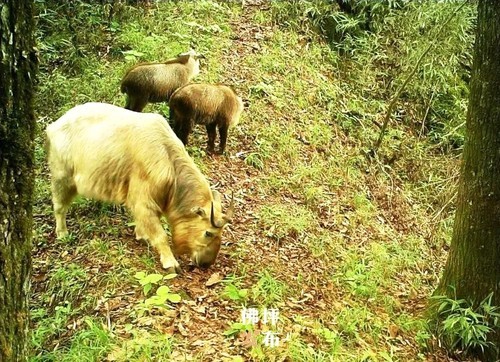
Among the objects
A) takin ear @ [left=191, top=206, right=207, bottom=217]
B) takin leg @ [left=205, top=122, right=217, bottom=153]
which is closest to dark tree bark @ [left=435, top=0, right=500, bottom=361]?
takin ear @ [left=191, top=206, right=207, bottom=217]

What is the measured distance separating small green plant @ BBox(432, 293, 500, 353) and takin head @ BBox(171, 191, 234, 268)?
2444 mm

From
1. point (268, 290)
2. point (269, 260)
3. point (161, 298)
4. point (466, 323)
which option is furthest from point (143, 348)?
point (466, 323)

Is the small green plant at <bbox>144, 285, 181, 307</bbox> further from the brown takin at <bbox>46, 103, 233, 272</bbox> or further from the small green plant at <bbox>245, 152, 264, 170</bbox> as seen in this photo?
the small green plant at <bbox>245, 152, 264, 170</bbox>

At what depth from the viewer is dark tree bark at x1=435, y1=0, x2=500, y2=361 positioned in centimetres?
546

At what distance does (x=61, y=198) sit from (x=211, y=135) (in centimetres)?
266

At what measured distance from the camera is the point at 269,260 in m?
6.37

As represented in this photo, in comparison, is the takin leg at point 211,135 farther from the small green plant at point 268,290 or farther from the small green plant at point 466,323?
the small green plant at point 466,323

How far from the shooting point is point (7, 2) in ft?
9.14

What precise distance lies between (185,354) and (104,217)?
92.6 inches

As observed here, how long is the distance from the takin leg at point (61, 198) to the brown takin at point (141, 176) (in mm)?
10

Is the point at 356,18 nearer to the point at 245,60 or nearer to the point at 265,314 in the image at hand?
the point at 245,60

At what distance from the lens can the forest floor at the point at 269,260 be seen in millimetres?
4797

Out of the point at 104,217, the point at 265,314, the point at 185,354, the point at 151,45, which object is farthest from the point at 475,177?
the point at 151,45

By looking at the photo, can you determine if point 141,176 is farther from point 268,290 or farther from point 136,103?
point 136,103
